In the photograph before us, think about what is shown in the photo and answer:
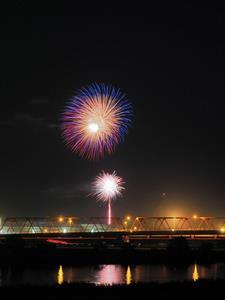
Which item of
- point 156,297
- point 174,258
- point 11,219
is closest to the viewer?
point 156,297

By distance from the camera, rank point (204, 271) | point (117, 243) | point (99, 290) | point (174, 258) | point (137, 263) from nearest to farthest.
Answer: point (99, 290) → point (204, 271) → point (137, 263) → point (174, 258) → point (117, 243)

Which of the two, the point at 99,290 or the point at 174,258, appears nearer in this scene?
the point at 99,290

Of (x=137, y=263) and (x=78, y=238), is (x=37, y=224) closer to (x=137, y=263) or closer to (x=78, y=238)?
(x=78, y=238)

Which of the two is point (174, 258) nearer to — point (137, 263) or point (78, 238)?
point (137, 263)

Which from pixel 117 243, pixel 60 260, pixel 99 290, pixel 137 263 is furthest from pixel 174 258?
pixel 99 290

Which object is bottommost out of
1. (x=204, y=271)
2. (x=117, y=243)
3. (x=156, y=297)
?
(x=156, y=297)

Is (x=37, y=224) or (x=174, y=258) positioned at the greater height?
(x=37, y=224)
